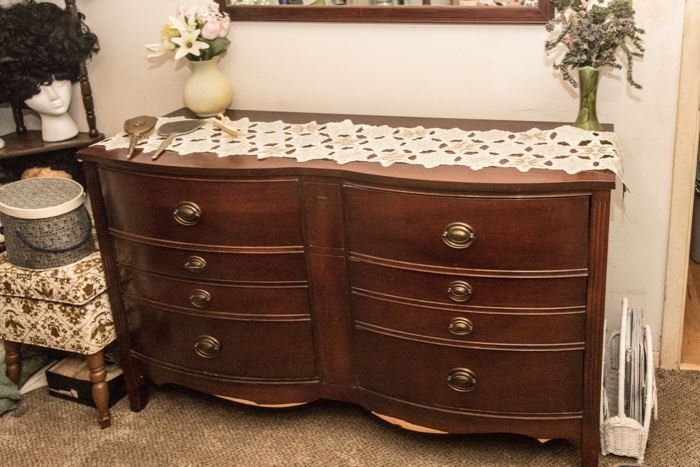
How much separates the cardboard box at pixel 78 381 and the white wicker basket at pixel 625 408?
1.62m

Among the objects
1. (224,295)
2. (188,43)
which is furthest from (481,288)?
(188,43)

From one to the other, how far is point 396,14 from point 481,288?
0.98 m

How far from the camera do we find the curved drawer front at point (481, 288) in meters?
2.12

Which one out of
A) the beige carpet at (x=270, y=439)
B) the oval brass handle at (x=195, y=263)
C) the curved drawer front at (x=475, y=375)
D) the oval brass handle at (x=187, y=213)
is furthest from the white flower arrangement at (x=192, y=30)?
the beige carpet at (x=270, y=439)

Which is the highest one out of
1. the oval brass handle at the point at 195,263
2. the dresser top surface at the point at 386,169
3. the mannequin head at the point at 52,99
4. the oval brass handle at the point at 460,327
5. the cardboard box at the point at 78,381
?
the mannequin head at the point at 52,99

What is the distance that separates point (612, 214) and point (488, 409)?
82cm

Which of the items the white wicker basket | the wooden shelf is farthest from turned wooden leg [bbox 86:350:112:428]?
the white wicker basket

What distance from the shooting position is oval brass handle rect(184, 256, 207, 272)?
242 centimetres

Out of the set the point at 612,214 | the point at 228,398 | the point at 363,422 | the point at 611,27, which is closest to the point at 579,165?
the point at 611,27

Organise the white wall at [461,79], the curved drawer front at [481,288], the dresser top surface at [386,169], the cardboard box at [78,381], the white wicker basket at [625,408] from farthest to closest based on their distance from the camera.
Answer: the cardboard box at [78,381] → the white wall at [461,79] → the white wicker basket at [625,408] → the curved drawer front at [481,288] → the dresser top surface at [386,169]

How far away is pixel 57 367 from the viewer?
2.90 metres

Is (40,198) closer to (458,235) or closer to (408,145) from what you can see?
(408,145)

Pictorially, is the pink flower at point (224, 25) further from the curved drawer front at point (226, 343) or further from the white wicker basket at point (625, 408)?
the white wicker basket at point (625, 408)

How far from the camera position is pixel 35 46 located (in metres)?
2.86
